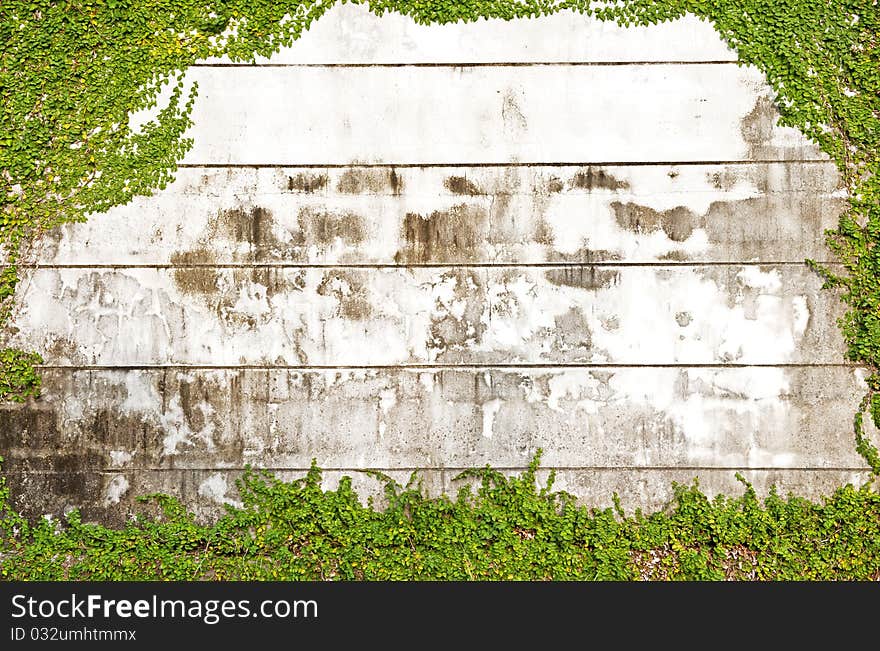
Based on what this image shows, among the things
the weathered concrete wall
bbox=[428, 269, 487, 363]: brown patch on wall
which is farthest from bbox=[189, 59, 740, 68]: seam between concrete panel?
bbox=[428, 269, 487, 363]: brown patch on wall

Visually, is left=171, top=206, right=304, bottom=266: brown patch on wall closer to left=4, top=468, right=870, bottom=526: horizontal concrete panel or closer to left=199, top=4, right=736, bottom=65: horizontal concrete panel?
left=199, top=4, right=736, bottom=65: horizontal concrete panel

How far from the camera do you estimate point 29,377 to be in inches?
137

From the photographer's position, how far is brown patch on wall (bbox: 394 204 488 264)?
138 inches

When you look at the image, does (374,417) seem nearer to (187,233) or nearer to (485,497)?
(485,497)

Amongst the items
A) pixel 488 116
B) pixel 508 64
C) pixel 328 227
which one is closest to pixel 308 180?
pixel 328 227

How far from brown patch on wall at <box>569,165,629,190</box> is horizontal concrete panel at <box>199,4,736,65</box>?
2.05ft

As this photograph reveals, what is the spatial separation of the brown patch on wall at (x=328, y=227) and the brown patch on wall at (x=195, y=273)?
1.71 feet

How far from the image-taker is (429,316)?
3.51 metres

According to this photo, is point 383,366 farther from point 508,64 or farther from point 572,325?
point 508,64

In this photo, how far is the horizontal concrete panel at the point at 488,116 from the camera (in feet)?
11.5

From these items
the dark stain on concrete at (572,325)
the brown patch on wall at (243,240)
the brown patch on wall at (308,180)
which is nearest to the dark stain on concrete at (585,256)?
the dark stain on concrete at (572,325)

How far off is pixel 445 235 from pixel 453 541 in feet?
5.53

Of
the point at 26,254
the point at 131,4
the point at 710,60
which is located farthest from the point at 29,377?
the point at 710,60

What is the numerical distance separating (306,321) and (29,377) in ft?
5.08
